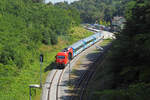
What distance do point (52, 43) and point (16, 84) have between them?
2429 centimetres

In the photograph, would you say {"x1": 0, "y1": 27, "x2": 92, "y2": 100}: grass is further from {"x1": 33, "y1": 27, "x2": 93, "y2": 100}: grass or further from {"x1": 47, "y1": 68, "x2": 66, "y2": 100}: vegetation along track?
{"x1": 47, "y1": 68, "x2": 66, "y2": 100}: vegetation along track

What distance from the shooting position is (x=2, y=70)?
79.6 feet

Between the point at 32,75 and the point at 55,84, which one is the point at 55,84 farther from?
the point at 32,75

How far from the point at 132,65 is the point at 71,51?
65.8 feet

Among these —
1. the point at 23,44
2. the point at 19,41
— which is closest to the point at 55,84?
the point at 19,41

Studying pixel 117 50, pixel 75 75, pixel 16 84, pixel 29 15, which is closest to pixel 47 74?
pixel 75 75

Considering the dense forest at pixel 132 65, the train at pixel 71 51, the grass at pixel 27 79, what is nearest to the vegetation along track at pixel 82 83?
the dense forest at pixel 132 65

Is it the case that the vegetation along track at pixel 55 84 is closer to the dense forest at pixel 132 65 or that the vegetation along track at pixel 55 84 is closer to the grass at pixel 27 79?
the grass at pixel 27 79

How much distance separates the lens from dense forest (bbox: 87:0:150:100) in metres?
12.4

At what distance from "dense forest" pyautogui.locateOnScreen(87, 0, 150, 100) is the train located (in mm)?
9318

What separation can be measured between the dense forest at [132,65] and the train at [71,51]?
932 centimetres

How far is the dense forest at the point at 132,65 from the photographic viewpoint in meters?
12.4

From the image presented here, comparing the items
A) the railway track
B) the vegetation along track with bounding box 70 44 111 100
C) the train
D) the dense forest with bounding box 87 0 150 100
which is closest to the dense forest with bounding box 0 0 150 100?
the dense forest with bounding box 87 0 150 100

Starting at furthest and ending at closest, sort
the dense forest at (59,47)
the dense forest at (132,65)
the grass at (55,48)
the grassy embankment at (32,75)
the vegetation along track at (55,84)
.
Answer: the grass at (55,48), the vegetation along track at (55,84), the grassy embankment at (32,75), the dense forest at (59,47), the dense forest at (132,65)
